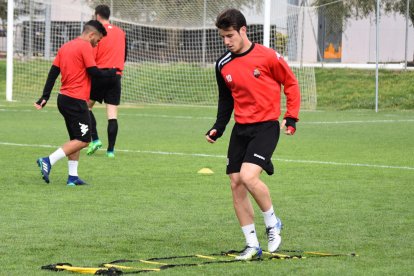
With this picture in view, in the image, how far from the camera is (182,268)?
24.2 feet

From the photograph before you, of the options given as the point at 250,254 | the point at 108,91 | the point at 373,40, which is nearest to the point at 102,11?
the point at 108,91

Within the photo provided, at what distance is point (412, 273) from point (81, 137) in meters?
6.20

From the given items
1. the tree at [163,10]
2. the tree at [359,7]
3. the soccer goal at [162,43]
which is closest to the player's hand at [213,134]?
the soccer goal at [162,43]

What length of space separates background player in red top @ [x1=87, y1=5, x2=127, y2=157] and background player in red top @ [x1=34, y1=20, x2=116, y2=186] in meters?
2.91

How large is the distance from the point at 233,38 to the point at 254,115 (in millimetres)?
615

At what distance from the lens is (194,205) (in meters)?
10.8

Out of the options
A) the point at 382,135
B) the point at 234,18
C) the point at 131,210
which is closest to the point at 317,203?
the point at 131,210

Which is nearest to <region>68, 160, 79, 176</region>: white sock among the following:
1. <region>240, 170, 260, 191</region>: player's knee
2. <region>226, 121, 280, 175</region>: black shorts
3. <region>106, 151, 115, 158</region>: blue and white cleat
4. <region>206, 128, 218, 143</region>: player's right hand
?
<region>106, 151, 115, 158</region>: blue and white cleat

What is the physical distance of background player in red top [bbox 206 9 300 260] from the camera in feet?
26.6

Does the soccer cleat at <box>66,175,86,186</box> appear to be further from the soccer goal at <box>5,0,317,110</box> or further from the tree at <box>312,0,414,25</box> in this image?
the tree at <box>312,0,414,25</box>

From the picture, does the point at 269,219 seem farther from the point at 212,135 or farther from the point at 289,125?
the point at 212,135

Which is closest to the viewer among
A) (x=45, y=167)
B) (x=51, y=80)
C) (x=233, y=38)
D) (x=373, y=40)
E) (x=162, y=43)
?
(x=233, y=38)

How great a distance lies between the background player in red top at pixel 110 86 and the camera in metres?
16.1

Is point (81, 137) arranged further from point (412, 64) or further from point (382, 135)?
point (412, 64)
